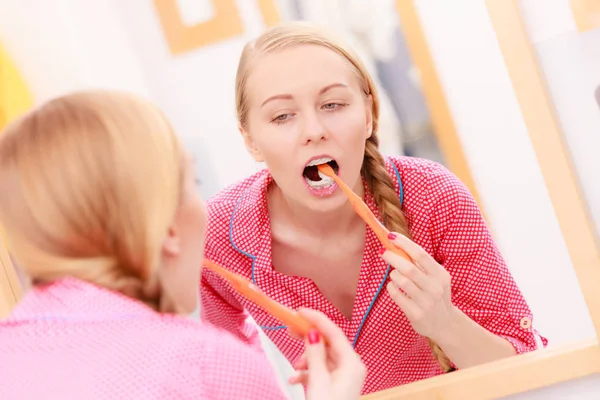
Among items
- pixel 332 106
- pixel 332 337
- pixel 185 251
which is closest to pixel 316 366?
pixel 332 337

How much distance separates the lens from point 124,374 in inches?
19.2

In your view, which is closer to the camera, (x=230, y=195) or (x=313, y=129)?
(x=313, y=129)

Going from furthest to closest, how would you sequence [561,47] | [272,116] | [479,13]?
[479,13] → [272,116] → [561,47]

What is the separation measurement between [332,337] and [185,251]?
0.45 ft

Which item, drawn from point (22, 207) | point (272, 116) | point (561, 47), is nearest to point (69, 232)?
point (22, 207)

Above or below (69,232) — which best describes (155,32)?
above

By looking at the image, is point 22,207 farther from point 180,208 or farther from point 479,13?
point 479,13

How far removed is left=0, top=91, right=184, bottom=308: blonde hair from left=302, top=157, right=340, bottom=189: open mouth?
296mm

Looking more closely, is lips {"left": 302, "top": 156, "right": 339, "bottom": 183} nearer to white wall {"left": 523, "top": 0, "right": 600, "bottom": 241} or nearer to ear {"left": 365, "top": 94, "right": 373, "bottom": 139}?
ear {"left": 365, "top": 94, "right": 373, "bottom": 139}

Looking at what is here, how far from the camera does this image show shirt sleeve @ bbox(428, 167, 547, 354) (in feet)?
2.67

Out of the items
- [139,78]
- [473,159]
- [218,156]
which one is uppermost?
[139,78]

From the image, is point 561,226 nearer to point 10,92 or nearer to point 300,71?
point 300,71

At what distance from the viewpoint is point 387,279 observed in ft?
2.80

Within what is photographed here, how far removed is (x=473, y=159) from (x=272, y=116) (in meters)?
0.30
